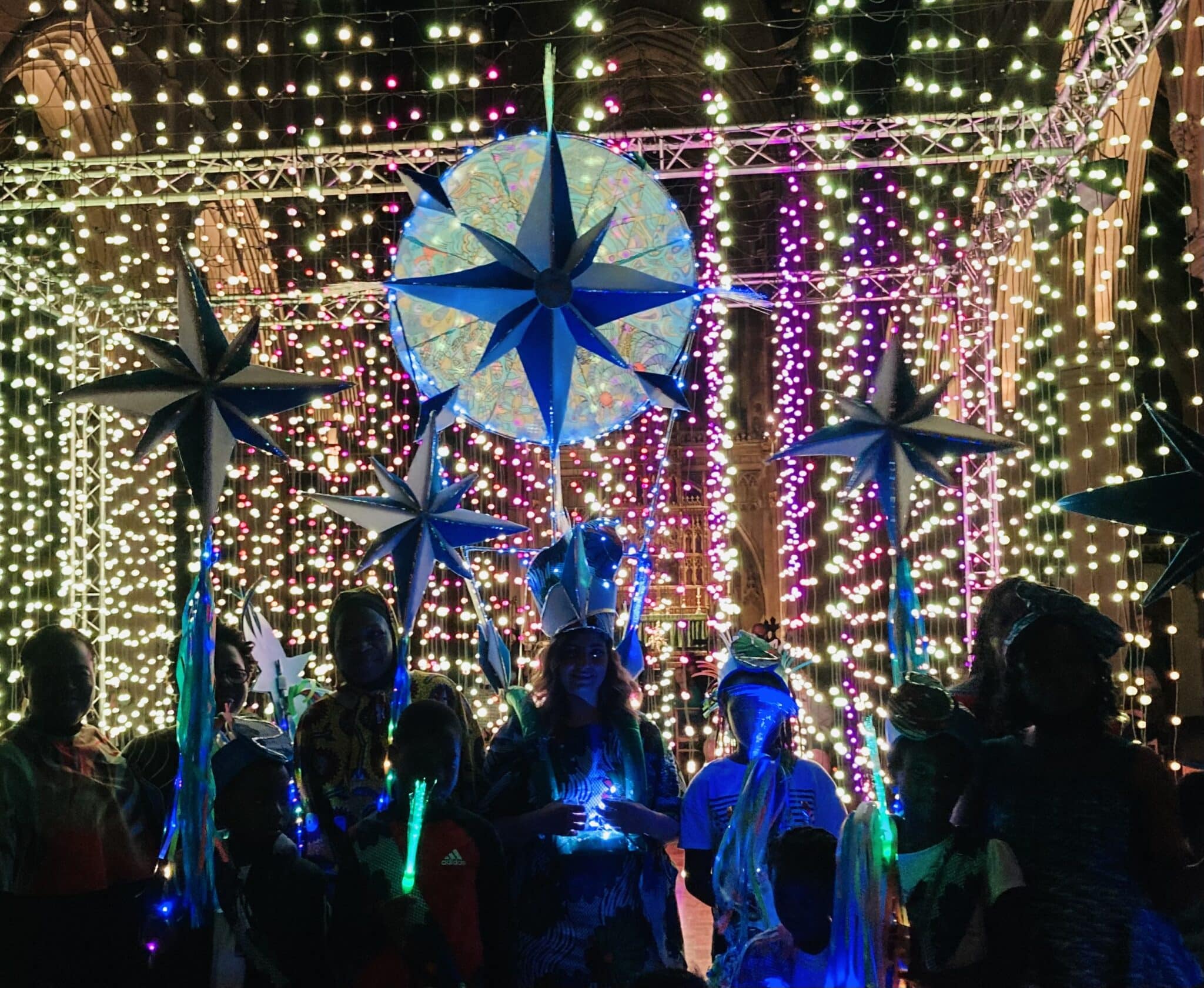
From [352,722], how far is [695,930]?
3.22 meters

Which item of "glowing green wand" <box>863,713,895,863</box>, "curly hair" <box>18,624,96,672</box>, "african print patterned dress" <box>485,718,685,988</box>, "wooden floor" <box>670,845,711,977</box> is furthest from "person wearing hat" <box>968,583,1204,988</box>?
"wooden floor" <box>670,845,711,977</box>

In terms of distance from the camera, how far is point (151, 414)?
2.60m

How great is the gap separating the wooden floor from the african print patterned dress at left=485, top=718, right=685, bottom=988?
1.63m

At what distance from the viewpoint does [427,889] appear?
2195 millimetres

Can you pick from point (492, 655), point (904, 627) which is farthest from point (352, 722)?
point (904, 627)

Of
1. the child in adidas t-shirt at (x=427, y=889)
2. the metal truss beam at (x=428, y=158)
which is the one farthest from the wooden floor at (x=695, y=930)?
the metal truss beam at (x=428, y=158)

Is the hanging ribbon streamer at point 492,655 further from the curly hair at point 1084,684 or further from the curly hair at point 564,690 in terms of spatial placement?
the curly hair at point 1084,684

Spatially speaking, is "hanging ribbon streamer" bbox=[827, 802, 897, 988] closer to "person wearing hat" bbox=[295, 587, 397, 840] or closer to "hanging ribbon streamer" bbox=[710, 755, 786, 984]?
"hanging ribbon streamer" bbox=[710, 755, 786, 984]

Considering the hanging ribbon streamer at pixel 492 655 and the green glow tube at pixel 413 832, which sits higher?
the hanging ribbon streamer at pixel 492 655

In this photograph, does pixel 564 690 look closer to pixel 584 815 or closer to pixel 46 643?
pixel 584 815

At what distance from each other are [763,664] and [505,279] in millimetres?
1140

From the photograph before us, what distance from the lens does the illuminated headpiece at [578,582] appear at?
2844mm

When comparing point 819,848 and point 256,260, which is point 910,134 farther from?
point 256,260

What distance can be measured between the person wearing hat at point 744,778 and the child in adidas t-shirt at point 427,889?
1.75ft
